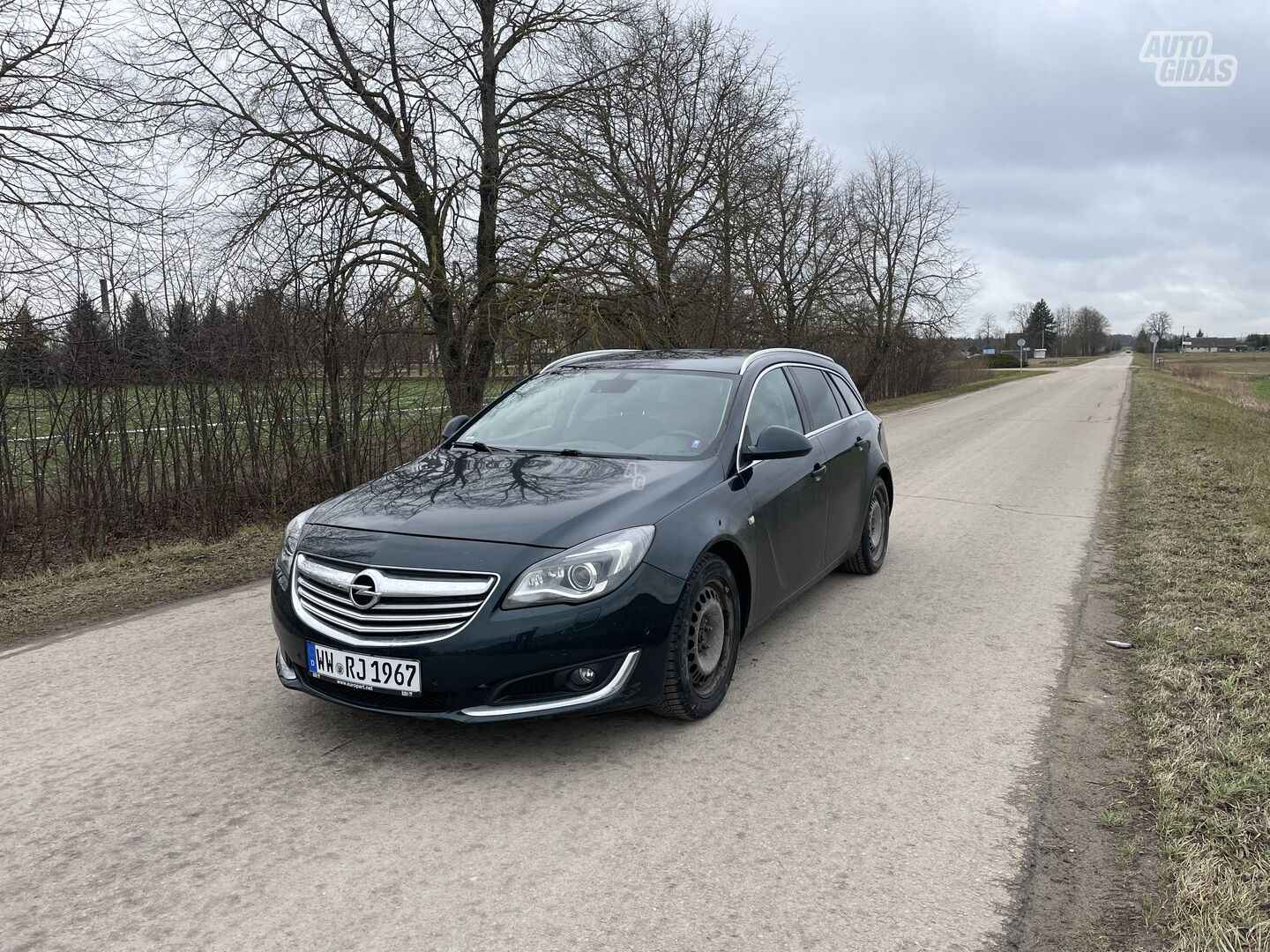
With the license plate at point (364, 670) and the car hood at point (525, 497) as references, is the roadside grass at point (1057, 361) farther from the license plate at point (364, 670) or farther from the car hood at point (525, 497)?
the license plate at point (364, 670)

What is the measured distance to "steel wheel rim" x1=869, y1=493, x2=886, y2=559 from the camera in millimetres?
6699

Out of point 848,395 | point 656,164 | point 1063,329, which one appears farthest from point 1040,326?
point 848,395

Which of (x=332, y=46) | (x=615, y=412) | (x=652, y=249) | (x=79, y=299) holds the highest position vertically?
(x=332, y=46)

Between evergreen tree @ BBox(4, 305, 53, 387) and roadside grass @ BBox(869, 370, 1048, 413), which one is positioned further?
roadside grass @ BBox(869, 370, 1048, 413)

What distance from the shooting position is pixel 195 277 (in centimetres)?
896

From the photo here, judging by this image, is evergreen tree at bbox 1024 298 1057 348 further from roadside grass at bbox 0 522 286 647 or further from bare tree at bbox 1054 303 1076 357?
roadside grass at bbox 0 522 286 647

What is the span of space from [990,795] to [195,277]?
8562 mm

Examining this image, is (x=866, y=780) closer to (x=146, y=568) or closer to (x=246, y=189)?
(x=146, y=568)

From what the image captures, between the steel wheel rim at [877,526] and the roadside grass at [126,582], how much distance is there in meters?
4.65

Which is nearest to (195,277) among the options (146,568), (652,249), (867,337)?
(146,568)

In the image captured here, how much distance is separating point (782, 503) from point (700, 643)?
1128 millimetres

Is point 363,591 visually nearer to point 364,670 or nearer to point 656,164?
point 364,670

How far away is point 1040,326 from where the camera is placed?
146m

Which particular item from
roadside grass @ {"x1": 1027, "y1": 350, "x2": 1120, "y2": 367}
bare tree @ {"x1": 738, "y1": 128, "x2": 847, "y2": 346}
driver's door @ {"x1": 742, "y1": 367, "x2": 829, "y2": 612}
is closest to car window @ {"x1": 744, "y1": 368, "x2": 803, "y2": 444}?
driver's door @ {"x1": 742, "y1": 367, "x2": 829, "y2": 612}
